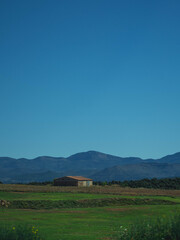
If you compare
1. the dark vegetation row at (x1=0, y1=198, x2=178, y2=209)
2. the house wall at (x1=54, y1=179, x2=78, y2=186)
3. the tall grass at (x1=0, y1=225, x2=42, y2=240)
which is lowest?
the tall grass at (x1=0, y1=225, x2=42, y2=240)

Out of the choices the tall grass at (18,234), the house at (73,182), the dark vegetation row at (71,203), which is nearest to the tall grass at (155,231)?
the tall grass at (18,234)

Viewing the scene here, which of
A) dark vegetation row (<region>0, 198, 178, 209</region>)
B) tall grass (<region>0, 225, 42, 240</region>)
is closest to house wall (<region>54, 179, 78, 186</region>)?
dark vegetation row (<region>0, 198, 178, 209</region>)

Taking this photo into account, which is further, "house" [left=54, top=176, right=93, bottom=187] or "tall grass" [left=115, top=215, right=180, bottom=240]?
"house" [left=54, top=176, right=93, bottom=187]

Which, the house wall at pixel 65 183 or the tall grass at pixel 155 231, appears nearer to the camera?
Answer: the tall grass at pixel 155 231

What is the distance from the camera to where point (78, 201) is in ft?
211

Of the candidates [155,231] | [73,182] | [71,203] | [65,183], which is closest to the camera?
[155,231]

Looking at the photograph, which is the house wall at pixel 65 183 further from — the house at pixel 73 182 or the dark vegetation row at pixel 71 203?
Result: the dark vegetation row at pixel 71 203

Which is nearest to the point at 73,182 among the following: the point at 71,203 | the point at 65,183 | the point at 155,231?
the point at 65,183

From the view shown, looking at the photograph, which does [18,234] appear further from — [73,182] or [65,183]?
[65,183]

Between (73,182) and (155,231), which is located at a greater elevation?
(73,182)

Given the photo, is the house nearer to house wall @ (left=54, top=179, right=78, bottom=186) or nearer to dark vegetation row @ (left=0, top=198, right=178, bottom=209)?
house wall @ (left=54, top=179, right=78, bottom=186)

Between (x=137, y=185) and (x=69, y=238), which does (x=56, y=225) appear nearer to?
(x=69, y=238)

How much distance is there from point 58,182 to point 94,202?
69646 millimetres

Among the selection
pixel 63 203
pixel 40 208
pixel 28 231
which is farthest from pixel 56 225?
pixel 63 203
